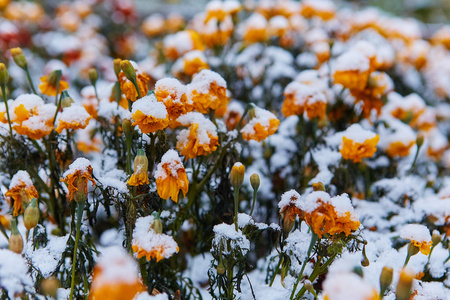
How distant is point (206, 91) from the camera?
1.02m

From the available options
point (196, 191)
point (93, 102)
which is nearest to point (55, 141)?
point (93, 102)

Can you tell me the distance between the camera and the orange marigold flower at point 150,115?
0.87 m

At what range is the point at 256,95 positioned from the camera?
6.48 ft

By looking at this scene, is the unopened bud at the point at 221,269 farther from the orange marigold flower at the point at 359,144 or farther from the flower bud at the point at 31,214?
the orange marigold flower at the point at 359,144

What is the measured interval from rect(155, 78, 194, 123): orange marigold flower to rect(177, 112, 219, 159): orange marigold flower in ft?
0.19

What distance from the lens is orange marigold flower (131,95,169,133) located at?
2.85 feet

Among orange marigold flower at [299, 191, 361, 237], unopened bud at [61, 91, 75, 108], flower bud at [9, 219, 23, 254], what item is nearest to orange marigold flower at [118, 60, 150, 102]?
unopened bud at [61, 91, 75, 108]

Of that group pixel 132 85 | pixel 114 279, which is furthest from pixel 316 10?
pixel 114 279

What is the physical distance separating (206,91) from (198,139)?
0.14 m

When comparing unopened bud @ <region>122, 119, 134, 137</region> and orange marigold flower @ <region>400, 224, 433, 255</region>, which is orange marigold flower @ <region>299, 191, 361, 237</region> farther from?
unopened bud @ <region>122, 119, 134, 137</region>

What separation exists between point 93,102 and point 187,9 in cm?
318

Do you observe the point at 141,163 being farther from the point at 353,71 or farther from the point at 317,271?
the point at 353,71

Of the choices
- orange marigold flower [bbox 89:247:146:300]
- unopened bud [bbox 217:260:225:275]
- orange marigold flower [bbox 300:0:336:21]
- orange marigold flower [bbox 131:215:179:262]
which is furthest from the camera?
orange marigold flower [bbox 300:0:336:21]

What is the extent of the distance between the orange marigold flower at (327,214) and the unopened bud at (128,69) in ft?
1.66
